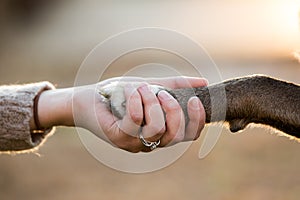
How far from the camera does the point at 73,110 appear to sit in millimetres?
4336

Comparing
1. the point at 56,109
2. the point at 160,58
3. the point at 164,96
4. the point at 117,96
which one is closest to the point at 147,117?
the point at 164,96

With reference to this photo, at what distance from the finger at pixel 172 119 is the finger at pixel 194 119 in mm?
58

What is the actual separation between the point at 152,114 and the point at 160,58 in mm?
12541

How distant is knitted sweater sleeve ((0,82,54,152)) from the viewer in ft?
14.2

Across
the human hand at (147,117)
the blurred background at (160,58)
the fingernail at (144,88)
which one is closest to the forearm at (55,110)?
the human hand at (147,117)

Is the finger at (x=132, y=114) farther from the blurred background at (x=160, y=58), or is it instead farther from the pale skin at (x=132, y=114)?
the blurred background at (x=160, y=58)

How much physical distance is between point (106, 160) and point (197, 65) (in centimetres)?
505

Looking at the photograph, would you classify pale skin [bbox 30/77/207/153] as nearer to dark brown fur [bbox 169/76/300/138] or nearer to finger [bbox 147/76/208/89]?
finger [bbox 147/76/208/89]

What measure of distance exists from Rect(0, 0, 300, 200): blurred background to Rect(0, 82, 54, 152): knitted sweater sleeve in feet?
6.03

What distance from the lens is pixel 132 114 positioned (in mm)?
3898

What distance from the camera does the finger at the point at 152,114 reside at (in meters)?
3.89

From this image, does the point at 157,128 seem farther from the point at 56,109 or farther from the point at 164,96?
the point at 56,109

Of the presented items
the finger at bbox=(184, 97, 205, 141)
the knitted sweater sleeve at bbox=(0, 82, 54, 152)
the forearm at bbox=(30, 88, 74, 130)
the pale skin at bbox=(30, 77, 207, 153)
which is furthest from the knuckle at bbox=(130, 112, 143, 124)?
Answer: the knitted sweater sleeve at bbox=(0, 82, 54, 152)

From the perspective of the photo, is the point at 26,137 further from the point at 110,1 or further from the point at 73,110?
the point at 110,1
